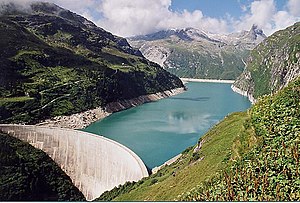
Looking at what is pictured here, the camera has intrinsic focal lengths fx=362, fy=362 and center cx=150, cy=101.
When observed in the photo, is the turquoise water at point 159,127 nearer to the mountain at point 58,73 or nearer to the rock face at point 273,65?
the mountain at point 58,73

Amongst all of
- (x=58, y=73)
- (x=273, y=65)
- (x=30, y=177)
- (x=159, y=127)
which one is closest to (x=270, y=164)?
(x=30, y=177)

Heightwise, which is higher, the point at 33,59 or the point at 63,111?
the point at 33,59

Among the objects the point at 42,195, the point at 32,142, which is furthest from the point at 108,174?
the point at 32,142

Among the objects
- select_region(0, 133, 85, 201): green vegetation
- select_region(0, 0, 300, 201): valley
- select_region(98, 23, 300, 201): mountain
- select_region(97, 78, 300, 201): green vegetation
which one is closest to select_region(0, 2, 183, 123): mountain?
select_region(0, 0, 300, 201): valley

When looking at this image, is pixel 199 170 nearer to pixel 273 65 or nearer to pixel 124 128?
pixel 124 128

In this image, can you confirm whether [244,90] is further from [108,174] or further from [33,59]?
[108,174]

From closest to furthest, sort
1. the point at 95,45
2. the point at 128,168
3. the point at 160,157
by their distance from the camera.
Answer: the point at 128,168
the point at 160,157
the point at 95,45

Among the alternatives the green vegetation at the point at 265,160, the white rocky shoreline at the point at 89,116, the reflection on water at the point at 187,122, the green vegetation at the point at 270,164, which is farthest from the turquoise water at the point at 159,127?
the green vegetation at the point at 270,164

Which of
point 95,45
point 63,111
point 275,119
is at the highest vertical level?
point 95,45
